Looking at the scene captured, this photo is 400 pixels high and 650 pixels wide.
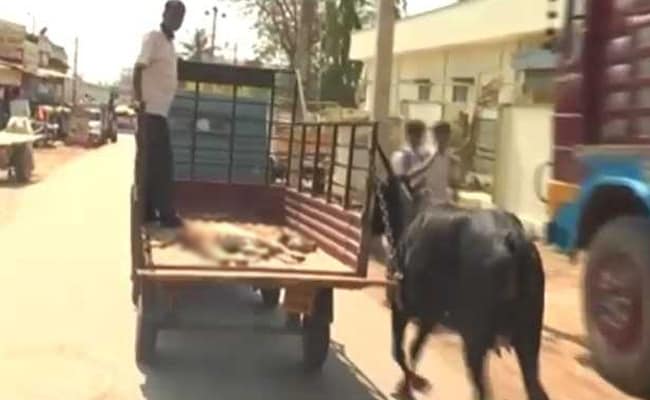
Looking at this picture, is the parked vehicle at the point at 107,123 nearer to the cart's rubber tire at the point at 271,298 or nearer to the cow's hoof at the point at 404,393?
the cart's rubber tire at the point at 271,298

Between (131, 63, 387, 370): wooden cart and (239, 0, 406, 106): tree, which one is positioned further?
(239, 0, 406, 106): tree

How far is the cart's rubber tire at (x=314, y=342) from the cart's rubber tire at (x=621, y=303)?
1784 mm

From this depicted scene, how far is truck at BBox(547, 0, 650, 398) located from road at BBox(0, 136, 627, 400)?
623 millimetres

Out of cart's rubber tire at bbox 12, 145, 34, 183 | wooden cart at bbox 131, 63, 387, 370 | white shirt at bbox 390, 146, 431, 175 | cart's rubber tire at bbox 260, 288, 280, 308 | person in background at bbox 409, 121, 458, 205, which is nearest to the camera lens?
wooden cart at bbox 131, 63, 387, 370

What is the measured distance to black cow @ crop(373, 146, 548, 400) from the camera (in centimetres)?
621

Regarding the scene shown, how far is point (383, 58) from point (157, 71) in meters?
7.52

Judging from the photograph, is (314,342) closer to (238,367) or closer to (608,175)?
(238,367)

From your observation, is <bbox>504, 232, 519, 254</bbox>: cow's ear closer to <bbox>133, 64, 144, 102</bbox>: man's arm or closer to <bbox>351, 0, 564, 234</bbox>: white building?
<bbox>133, 64, 144, 102</bbox>: man's arm

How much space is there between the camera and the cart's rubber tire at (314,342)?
7.90m

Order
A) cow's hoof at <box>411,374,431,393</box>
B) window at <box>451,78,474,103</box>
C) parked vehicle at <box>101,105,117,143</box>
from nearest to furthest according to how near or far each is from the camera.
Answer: cow's hoof at <box>411,374,431,393</box>, window at <box>451,78,474,103</box>, parked vehicle at <box>101,105,117,143</box>

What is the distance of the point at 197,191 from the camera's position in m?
10.5

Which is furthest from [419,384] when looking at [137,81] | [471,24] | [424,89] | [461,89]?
[424,89]

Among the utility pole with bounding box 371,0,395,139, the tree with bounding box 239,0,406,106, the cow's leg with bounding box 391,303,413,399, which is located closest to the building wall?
the utility pole with bounding box 371,0,395,139

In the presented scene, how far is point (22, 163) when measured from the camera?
90.8 feet
